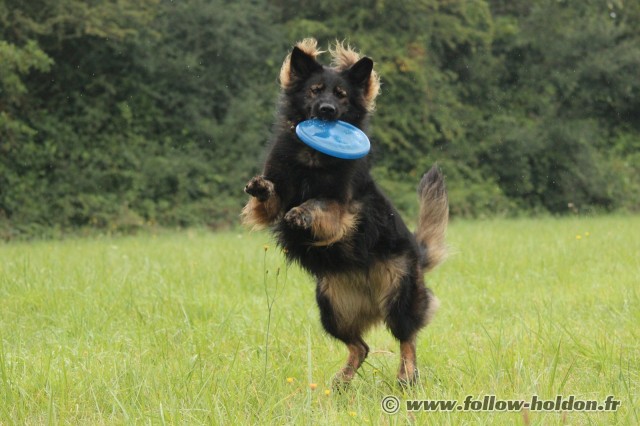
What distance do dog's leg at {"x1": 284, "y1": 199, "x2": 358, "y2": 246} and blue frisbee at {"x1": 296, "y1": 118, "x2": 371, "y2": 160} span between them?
30 cm

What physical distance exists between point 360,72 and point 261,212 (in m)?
1.16

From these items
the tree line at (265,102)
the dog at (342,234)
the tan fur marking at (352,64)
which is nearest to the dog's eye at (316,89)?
the dog at (342,234)

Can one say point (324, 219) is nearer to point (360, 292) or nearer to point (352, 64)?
point (360, 292)

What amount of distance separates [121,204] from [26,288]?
12.5 metres


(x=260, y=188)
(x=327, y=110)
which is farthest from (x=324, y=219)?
(x=327, y=110)

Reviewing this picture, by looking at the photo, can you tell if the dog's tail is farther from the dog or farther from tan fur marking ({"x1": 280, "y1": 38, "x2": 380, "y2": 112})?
tan fur marking ({"x1": 280, "y1": 38, "x2": 380, "y2": 112})

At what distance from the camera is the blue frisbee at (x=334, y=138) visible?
446 cm

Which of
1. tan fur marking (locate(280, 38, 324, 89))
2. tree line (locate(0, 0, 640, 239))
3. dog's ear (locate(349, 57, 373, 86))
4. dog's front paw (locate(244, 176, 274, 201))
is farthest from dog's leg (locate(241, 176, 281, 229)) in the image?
tree line (locate(0, 0, 640, 239))

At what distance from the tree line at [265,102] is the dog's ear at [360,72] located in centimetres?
1348

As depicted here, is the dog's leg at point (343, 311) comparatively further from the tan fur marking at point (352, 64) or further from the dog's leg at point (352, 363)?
the tan fur marking at point (352, 64)

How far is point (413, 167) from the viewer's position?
23.0 metres

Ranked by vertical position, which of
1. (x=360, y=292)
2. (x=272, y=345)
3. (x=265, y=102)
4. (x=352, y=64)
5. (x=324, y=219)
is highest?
(x=352, y=64)

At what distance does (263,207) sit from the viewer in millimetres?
4676

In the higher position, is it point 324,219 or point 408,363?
point 324,219
